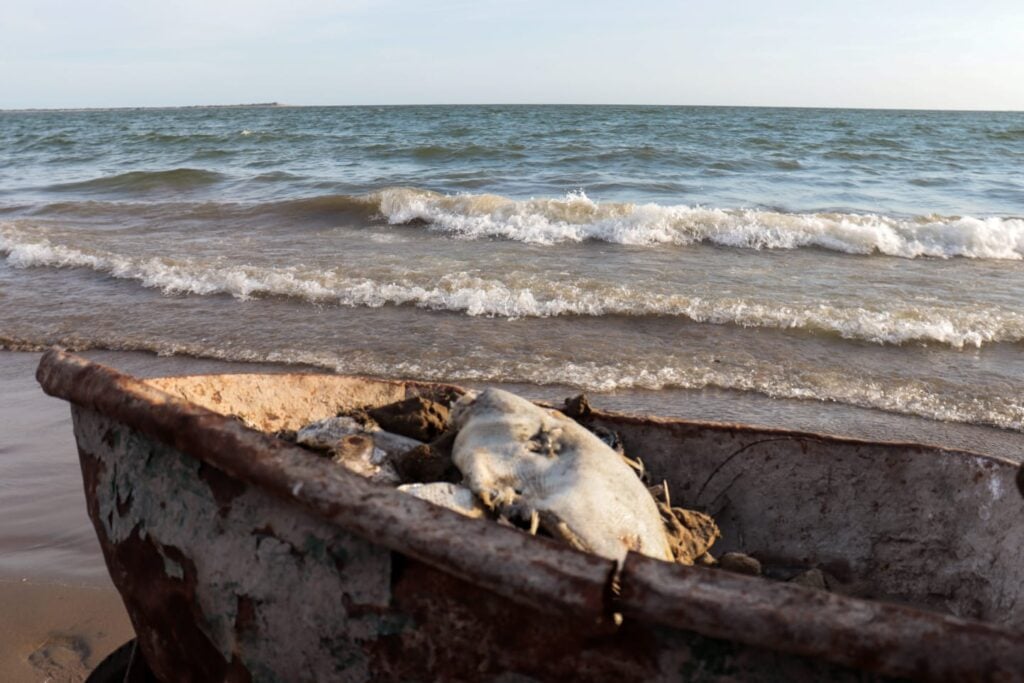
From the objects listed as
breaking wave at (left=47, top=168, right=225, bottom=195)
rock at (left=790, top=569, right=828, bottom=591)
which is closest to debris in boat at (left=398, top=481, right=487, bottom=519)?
rock at (left=790, top=569, right=828, bottom=591)

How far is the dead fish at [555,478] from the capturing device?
6.73 ft

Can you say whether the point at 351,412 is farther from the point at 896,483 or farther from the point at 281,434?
the point at 896,483

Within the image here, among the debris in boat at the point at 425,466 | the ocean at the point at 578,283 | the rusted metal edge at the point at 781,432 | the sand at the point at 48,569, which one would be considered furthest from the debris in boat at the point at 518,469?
the ocean at the point at 578,283

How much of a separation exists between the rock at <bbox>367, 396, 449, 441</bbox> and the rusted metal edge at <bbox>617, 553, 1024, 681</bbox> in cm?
138

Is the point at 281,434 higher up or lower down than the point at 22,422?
higher up

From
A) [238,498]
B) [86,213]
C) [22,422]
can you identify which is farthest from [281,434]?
[86,213]

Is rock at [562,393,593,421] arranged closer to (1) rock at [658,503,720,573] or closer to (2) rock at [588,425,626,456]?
(2) rock at [588,425,626,456]

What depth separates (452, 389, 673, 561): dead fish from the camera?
6.73 ft

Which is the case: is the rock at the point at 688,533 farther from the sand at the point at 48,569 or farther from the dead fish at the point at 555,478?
the sand at the point at 48,569

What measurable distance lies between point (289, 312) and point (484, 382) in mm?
2383

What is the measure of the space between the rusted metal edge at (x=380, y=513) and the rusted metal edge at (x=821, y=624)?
95mm

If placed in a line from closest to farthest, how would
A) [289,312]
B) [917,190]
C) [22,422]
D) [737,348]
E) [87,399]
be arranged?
[87,399]
[22,422]
[737,348]
[289,312]
[917,190]

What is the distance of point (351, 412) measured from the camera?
9.14ft

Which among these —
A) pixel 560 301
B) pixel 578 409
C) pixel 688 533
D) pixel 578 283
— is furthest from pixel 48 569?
pixel 578 283
